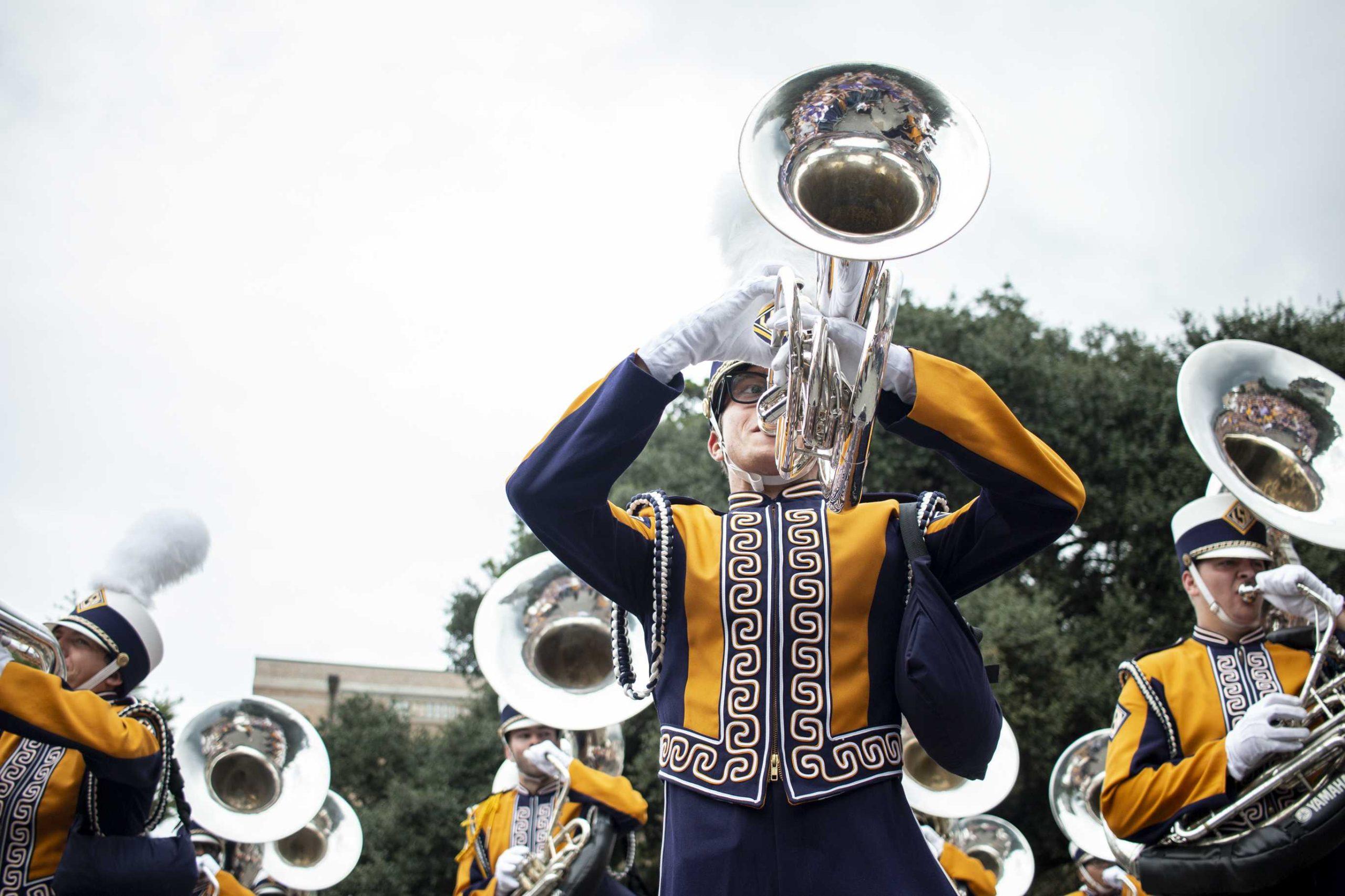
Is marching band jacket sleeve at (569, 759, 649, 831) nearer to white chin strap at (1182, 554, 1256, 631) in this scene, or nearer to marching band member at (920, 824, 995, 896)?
marching band member at (920, 824, 995, 896)

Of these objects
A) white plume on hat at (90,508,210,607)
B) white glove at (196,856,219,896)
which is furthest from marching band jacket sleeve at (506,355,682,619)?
white glove at (196,856,219,896)

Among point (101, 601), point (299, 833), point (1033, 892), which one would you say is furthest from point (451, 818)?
point (101, 601)

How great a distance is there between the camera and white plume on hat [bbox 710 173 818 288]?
321cm

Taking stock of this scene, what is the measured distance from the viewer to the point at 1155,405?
1602 cm

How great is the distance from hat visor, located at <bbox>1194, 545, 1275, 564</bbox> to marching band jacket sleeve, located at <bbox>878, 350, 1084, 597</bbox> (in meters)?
2.41

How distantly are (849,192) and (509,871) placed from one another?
458 centimetres

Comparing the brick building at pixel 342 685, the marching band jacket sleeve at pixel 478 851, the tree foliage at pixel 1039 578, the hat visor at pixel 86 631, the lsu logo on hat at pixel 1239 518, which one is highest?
the brick building at pixel 342 685

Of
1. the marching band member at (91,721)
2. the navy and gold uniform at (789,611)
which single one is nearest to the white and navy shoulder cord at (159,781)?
the marching band member at (91,721)

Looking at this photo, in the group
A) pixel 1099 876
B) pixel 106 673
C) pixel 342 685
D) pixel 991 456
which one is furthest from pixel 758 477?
pixel 342 685

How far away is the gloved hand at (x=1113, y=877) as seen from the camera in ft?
24.0

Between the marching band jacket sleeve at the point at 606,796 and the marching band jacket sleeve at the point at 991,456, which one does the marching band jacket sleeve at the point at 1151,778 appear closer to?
the marching band jacket sleeve at the point at 991,456

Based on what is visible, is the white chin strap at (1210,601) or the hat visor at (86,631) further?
the hat visor at (86,631)

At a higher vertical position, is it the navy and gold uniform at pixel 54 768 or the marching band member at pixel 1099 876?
the marching band member at pixel 1099 876

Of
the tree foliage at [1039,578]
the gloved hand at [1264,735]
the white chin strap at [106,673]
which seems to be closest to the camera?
the gloved hand at [1264,735]
